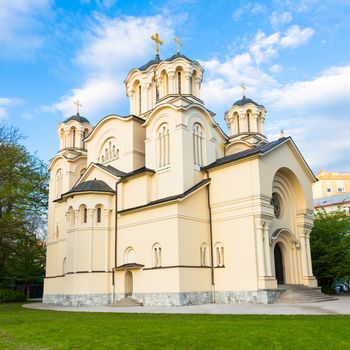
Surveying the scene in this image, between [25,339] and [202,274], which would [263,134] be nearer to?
[202,274]

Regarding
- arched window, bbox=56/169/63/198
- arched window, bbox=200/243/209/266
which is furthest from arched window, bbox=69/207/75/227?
arched window, bbox=200/243/209/266

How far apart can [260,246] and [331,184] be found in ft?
193

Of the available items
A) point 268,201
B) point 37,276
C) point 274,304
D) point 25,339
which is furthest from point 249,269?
point 37,276

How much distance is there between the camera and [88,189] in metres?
24.9

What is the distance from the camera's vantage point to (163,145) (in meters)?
24.3

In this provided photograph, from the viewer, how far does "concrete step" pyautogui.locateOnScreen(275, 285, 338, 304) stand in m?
19.9

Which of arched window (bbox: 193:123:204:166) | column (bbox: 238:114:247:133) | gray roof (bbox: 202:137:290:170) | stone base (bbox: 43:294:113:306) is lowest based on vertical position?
stone base (bbox: 43:294:113:306)

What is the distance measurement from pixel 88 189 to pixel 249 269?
10822 millimetres

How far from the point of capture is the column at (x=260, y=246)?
2002 cm

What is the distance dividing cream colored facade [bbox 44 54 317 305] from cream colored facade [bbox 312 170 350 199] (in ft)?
166

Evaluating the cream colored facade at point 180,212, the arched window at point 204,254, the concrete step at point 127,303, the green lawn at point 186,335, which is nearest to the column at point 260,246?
the cream colored facade at point 180,212

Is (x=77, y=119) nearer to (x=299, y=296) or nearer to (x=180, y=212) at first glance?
(x=180, y=212)

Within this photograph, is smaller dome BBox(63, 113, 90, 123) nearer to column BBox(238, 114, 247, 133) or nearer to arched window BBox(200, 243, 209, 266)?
column BBox(238, 114, 247, 133)

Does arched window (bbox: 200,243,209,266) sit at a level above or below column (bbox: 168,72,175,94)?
below
